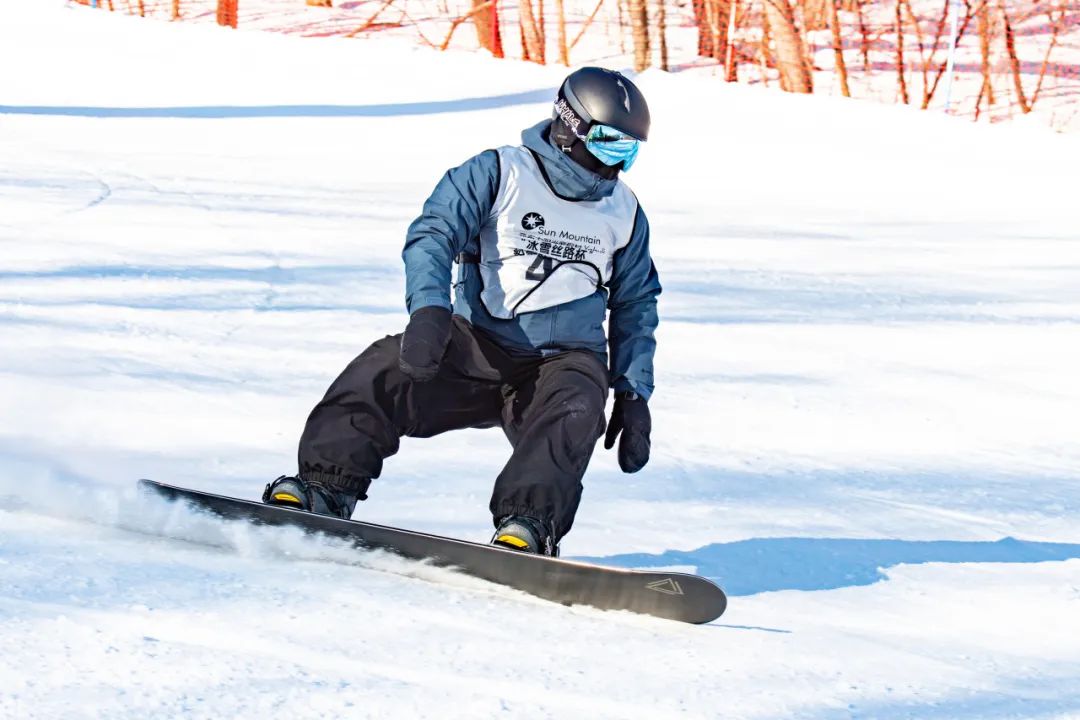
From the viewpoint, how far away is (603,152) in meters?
3.31

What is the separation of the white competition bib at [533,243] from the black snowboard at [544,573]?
67 centimetres

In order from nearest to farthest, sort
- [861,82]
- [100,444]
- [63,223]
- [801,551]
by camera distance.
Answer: [801,551], [100,444], [63,223], [861,82]

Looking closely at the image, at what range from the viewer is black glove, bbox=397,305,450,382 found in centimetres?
309

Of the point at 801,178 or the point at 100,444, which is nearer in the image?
the point at 100,444

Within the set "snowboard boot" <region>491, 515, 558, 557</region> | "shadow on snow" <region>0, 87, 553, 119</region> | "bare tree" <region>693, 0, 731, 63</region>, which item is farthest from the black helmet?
"bare tree" <region>693, 0, 731, 63</region>

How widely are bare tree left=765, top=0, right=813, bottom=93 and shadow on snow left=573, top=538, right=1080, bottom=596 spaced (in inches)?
561

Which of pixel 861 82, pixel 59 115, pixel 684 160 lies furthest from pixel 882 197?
pixel 861 82

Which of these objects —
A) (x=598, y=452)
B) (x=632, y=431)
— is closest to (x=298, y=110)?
(x=598, y=452)

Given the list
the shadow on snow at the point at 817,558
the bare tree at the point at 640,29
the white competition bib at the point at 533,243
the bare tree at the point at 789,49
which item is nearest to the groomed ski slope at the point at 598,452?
the shadow on snow at the point at 817,558

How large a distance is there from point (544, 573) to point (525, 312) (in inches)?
28.8

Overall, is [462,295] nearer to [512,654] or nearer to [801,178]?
[512,654]

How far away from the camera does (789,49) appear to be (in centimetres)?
1759

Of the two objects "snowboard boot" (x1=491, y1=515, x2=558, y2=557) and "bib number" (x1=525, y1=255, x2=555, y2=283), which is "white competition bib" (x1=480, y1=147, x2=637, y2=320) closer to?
"bib number" (x1=525, y1=255, x2=555, y2=283)

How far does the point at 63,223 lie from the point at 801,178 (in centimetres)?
628
